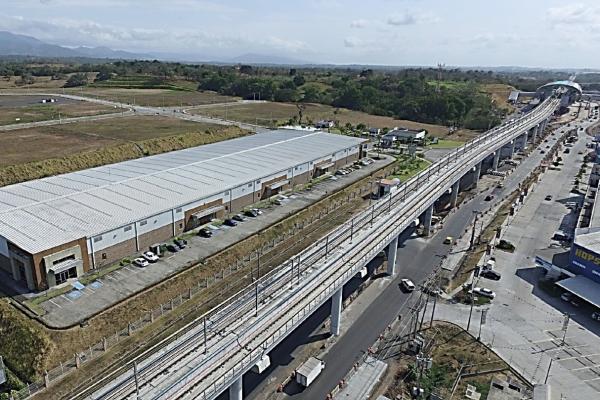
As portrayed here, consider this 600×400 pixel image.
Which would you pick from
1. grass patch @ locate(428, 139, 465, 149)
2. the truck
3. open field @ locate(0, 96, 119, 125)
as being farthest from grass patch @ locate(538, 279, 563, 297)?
open field @ locate(0, 96, 119, 125)

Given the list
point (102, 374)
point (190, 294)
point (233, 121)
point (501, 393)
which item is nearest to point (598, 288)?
point (501, 393)

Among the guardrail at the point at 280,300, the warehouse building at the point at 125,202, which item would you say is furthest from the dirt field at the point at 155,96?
the guardrail at the point at 280,300

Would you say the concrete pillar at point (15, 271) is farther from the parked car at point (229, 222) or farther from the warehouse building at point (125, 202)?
the parked car at point (229, 222)

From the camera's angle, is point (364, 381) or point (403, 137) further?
point (403, 137)

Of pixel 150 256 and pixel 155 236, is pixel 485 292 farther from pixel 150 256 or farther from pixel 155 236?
pixel 155 236

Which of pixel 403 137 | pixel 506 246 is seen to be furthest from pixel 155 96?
pixel 506 246

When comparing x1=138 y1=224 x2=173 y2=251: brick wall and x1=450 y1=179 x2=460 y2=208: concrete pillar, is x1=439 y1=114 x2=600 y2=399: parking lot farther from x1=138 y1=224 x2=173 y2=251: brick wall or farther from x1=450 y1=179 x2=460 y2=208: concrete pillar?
x1=138 y1=224 x2=173 y2=251: brick wall
